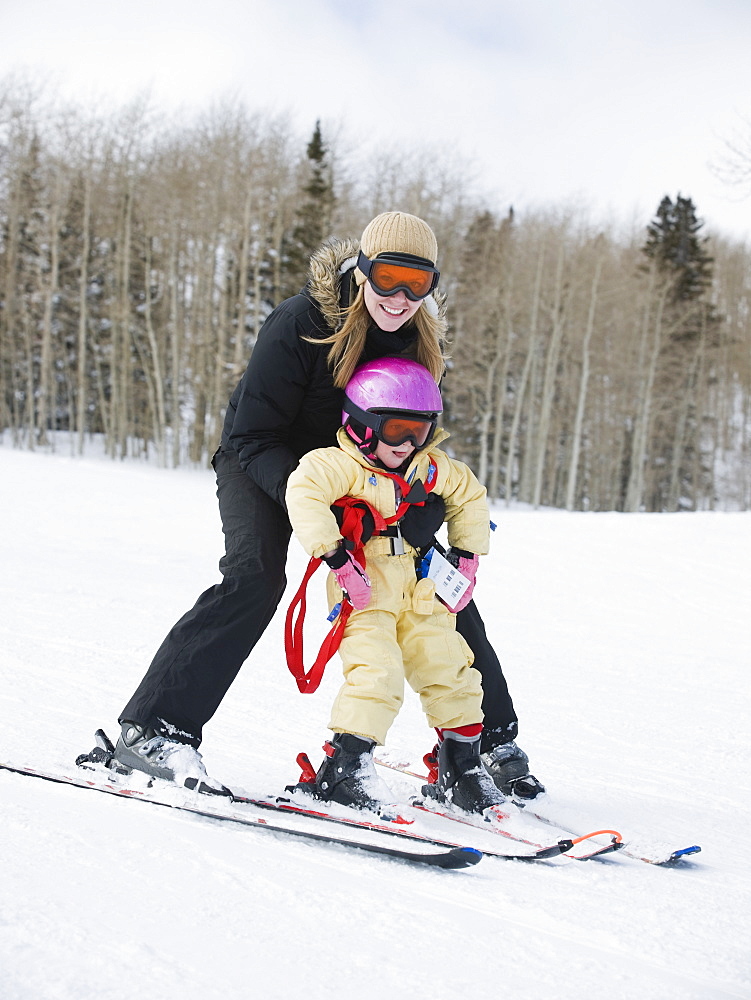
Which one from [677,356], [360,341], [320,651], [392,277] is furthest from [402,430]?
[677,356]

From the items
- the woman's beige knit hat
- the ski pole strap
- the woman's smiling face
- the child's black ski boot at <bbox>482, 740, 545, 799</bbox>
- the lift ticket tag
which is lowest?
the child's black ski boot at <bbox>482, 740, 545, 799</bbox>

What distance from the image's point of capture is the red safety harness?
2.61 meters

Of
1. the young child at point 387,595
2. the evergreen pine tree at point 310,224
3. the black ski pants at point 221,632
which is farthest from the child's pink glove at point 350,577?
the evergreen pine tree at point 310,224

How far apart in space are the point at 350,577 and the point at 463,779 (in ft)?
2.48

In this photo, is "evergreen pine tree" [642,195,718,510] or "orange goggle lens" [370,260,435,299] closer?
"orange goggle lens" [370,260,435,299]

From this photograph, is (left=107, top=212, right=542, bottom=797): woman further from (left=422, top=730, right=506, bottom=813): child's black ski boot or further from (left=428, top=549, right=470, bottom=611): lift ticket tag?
(left=422, top=730, right=506, bottom=813): child's black ski boot

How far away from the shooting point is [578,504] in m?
40.5

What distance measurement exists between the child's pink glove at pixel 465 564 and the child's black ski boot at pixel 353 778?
22.0 inches

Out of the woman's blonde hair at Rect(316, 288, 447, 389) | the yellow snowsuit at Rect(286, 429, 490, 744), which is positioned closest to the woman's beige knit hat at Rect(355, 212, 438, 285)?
the woman's blonde hair at Rect(316, 288, 447, 389)

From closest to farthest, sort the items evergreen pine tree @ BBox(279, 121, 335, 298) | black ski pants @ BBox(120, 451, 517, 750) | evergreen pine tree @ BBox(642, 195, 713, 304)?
black ski pants @ BBox(120, 451, 517, 750), evergreen pine tree @ BBox(279, 121, 335, 298), evergreen pine tree @ BBox(642, 195, 713, 304)

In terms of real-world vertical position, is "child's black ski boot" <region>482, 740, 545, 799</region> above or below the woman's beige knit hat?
below

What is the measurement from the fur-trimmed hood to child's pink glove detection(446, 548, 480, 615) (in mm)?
861

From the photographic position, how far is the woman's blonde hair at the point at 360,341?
2744 millimetres

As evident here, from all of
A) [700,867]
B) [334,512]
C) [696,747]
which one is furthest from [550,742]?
[334,512]
